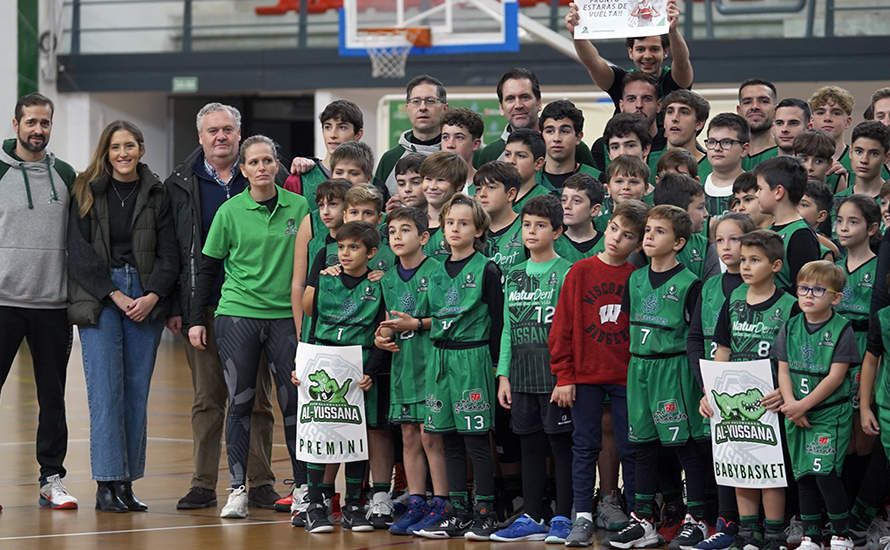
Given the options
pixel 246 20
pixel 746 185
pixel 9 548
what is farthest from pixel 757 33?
Result: pixel 9 548

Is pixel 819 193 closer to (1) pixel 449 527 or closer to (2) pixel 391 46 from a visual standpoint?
(1) pixel 449 527

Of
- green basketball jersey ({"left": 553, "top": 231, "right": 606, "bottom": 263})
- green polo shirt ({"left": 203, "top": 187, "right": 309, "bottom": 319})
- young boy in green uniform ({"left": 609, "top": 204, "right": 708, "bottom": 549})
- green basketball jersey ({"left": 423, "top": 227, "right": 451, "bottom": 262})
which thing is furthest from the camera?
green polo shirt ({"left": 203, "top": 187, "right": 309, "bottom": 319})

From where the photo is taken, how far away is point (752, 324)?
6379 mm

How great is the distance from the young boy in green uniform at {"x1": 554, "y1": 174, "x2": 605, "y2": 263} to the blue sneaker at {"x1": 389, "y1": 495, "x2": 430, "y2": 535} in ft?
4.62

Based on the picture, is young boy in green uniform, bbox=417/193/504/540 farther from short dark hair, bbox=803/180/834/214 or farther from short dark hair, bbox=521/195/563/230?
short dark hair, bbox=803/180/834/214

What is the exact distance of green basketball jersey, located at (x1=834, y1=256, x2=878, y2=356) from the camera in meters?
6.62

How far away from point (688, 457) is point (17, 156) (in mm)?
3994

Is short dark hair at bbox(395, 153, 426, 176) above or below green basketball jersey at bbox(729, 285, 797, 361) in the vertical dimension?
above

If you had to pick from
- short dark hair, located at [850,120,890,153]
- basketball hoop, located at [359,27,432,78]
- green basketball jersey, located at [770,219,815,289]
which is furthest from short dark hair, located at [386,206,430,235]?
basketball hoop, located at [359,27,432,78]

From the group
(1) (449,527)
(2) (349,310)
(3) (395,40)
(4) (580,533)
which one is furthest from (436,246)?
(3) (395,40)

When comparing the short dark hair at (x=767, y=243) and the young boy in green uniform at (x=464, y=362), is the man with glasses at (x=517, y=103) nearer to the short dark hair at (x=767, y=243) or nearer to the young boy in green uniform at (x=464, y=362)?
the young boy in green uniform at (x=464, y=362)

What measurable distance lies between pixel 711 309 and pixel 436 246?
61.8 inches

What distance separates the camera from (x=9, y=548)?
21.9 feet

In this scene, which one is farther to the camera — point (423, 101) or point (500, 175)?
point (423, 101)
